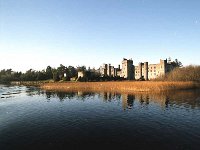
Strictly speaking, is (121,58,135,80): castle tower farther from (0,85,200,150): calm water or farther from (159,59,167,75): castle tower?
(0,85,200,150): calm water

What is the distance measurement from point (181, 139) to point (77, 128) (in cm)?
1230

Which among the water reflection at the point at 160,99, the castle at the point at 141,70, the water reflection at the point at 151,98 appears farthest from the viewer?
the castle at the point at 141,70

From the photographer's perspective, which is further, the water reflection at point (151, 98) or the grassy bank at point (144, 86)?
the grassy bank at point (144, 86)

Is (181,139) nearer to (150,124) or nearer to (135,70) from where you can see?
(150,124)

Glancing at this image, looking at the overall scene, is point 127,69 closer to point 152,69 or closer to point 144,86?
point 152,69

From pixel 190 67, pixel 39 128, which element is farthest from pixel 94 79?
Result: pixel 39 128

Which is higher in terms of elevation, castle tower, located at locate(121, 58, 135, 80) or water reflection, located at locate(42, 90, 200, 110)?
castle tower, located at locate(121, 58, 135, 80)

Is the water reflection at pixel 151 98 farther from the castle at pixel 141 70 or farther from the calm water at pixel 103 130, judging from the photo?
the castle at pixel 141 70

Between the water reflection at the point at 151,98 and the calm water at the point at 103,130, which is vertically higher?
A: the water reflection at the point at 151,98

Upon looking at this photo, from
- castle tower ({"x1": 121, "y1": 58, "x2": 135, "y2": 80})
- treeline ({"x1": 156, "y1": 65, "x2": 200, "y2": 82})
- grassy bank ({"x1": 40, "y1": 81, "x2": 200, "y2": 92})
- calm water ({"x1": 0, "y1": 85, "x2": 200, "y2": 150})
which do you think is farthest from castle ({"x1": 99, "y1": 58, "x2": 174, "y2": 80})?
calm water ({"x1": 0, "y1": 85, "x2": 200, "y2": 150})

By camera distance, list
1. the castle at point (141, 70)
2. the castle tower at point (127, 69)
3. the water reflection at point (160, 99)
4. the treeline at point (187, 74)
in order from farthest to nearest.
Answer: the castle tower at point (127, 69) < the castle at point (141, 70) < the treeline at point (187, 74) < the water reflection at point (160, 99)

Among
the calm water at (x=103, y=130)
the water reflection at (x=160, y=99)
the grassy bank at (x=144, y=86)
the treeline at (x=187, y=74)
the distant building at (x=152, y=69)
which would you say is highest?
the distant building at (x=152, y=69)

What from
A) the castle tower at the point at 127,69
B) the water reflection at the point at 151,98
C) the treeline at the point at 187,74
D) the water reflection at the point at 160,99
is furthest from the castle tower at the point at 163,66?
the water reflection at the point at 160,99

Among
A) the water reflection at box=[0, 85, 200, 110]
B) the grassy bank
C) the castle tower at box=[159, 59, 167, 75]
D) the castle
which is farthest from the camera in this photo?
the castle
